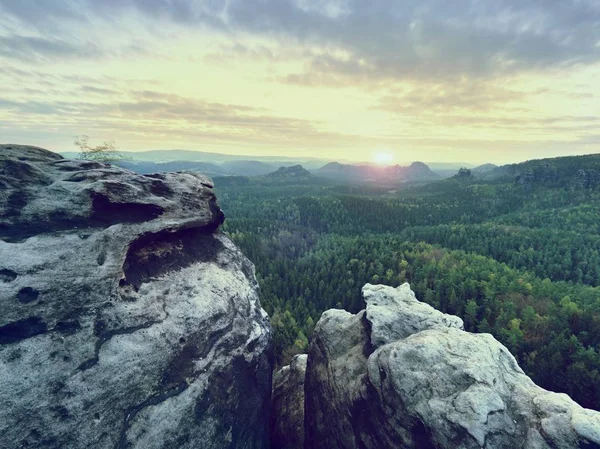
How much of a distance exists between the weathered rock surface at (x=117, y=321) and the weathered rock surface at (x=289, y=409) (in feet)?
13.7

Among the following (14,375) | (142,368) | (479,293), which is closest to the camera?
(14,375)

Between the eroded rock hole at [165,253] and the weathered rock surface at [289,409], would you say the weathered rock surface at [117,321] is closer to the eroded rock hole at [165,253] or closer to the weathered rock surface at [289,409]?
the eroded rock hole at [165,253]

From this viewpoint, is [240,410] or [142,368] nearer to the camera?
[142,368]

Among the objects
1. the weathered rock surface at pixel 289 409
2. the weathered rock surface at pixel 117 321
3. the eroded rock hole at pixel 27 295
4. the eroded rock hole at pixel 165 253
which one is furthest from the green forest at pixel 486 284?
the eroded rock hole at pixel 27 295

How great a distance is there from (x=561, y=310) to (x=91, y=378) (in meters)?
105

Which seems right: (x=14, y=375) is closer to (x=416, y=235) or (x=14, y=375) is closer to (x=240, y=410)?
(x=240, y=410)

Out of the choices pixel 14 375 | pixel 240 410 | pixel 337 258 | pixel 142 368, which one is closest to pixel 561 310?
pixel 337 258

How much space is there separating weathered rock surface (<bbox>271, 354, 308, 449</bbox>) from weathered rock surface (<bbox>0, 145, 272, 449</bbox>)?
165 inches

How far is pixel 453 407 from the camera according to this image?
1681 cm

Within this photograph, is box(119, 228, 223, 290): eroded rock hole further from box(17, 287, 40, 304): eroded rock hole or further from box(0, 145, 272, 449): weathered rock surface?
box(17, 287, 40, 304): eroded rock hole

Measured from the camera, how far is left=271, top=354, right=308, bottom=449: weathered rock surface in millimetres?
27906

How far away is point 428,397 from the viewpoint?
58.1 ft

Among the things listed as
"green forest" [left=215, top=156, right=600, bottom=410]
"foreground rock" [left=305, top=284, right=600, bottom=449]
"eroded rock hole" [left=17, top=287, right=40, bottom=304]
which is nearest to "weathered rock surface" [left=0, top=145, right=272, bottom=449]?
"eroded rock hole" [left=17, top=287, right=40, bottom=304]

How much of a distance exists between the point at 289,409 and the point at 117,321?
20073 mm
